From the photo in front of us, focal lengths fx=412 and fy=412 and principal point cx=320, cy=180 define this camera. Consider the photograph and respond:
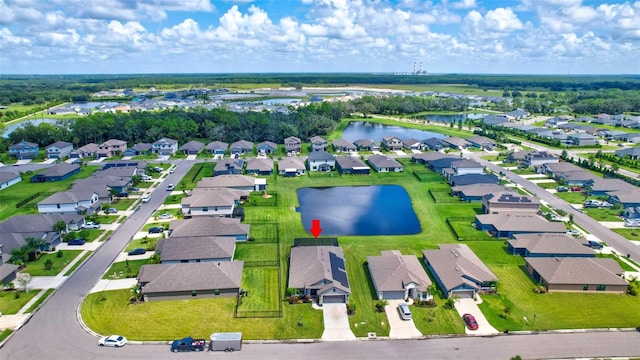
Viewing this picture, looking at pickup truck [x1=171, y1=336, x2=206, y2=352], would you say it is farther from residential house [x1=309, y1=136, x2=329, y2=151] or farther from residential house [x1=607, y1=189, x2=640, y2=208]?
residential house [x1=309, y1=136, x2=329, y2=151]

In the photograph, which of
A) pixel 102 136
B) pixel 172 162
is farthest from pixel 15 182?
pixel 102 136

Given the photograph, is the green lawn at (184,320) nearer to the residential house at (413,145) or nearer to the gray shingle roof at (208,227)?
the gray shingle roof at (208,227)

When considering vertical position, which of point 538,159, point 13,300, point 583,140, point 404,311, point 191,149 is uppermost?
point 583,140

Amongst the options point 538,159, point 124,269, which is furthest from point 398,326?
point 538,159

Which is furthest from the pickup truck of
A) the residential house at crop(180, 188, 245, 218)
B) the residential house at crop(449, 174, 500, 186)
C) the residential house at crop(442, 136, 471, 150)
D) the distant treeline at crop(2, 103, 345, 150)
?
the residential house at crop(442, 136, 471, 150)

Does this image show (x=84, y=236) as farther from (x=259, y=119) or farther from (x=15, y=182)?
(x=259, y=119)

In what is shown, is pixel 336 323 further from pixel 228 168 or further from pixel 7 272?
pixel 228 168

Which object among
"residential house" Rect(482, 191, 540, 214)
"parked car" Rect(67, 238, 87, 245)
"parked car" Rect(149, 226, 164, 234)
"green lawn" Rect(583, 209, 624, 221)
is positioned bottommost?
"parked car" Rect(67, 238, 87, 245)

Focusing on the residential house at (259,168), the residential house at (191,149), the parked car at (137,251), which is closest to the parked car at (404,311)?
the parked car at (137,251)
